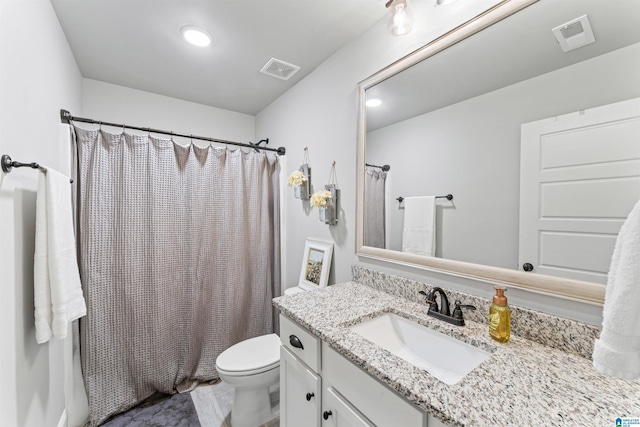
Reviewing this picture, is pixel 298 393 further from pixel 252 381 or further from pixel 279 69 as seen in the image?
pixel 279 69

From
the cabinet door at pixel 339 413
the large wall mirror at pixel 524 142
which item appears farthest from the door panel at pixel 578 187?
the cabinet door at pixel 339 413

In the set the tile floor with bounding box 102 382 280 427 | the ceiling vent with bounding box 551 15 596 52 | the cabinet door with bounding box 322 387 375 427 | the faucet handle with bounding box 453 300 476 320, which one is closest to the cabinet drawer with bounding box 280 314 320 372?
the cabinet door with bounding box 322 387 375 427

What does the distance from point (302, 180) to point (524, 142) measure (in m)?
1.33

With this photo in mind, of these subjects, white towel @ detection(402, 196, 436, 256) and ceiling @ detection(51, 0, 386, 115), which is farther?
ceiling @ detection(51, 0, 386, 115)

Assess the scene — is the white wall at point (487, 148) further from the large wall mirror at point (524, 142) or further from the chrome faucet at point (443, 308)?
the chrome faucet at point (443, 308)

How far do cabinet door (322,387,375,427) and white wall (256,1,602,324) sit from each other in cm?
64

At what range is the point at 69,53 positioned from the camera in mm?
1667

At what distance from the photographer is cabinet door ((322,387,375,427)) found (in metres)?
0.85

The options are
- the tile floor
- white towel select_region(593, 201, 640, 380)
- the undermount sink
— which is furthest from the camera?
the tile floor

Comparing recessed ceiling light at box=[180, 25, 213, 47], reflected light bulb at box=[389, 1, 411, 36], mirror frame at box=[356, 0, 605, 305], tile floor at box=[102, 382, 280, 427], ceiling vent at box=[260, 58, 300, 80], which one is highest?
recessed ceiling light at box=[180, 25, 213, 47]

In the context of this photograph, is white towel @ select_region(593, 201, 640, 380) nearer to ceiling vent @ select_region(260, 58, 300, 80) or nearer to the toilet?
the toilet

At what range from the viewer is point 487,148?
1.05m

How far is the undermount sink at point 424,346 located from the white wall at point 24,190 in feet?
4.17

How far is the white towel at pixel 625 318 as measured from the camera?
0.50 m
